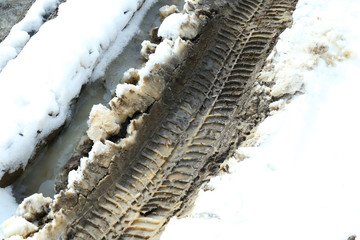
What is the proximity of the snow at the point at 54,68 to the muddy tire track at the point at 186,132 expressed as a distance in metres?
0.72

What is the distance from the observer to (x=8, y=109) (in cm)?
333

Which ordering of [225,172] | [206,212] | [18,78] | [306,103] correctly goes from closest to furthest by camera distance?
[206,212], [225,172], [306,103], [18,78]

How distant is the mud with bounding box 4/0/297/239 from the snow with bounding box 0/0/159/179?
0.63 m

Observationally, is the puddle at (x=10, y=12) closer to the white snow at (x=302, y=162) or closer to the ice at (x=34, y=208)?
the ice at (x=34, y=208)

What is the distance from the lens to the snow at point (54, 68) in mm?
3301

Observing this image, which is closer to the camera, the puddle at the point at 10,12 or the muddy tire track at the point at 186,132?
the muddy tire track at the point at 186,132

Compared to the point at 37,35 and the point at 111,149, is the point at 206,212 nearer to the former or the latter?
the point at 111,149

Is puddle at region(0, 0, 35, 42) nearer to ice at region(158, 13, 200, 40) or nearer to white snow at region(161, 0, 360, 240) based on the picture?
ice at region(158, 13, 200, 40)

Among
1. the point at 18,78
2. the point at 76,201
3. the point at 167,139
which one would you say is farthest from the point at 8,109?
the point at 167,139

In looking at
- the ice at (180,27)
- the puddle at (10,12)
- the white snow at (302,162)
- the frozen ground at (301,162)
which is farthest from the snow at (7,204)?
the ice at (180,27)

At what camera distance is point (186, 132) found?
3.19 meters

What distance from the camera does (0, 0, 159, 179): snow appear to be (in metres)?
3.30

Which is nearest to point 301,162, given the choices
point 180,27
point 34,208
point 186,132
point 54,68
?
point 186,132

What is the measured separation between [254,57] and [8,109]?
6.45 ft
